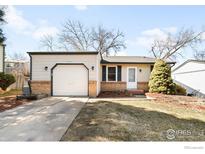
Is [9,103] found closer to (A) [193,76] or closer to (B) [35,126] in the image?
(B) [35,126]

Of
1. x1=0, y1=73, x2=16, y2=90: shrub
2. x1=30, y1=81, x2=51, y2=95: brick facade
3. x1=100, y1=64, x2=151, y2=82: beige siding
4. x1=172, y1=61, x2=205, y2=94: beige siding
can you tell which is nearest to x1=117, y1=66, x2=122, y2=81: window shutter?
x1=100, y1=64, x2=151, y2=82: beige siding

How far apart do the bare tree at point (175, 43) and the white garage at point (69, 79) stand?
21.6 m

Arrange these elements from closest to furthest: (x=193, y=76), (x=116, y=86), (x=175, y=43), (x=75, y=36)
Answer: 1. (x=116, y=86)
2. (x=193, y=76)
3. (x=175, y=43)
4. (x=75, y=36)

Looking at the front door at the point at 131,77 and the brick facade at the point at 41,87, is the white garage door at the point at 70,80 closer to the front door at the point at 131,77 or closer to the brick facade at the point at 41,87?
the brick facade at the point at 41,87

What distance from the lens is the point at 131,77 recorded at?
16.3 metres

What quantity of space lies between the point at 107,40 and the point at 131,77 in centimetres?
1649

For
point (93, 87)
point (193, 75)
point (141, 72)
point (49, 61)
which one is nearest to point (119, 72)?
point (141, 72)

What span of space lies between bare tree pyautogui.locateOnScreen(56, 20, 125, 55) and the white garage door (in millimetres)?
18076

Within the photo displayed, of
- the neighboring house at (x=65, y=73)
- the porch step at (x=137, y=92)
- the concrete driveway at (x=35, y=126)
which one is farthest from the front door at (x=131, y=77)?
the concrete driveway at (x=35, y=126)

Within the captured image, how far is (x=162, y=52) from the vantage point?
31.8 m

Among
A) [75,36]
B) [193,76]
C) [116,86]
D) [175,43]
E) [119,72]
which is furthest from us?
[75,36]
